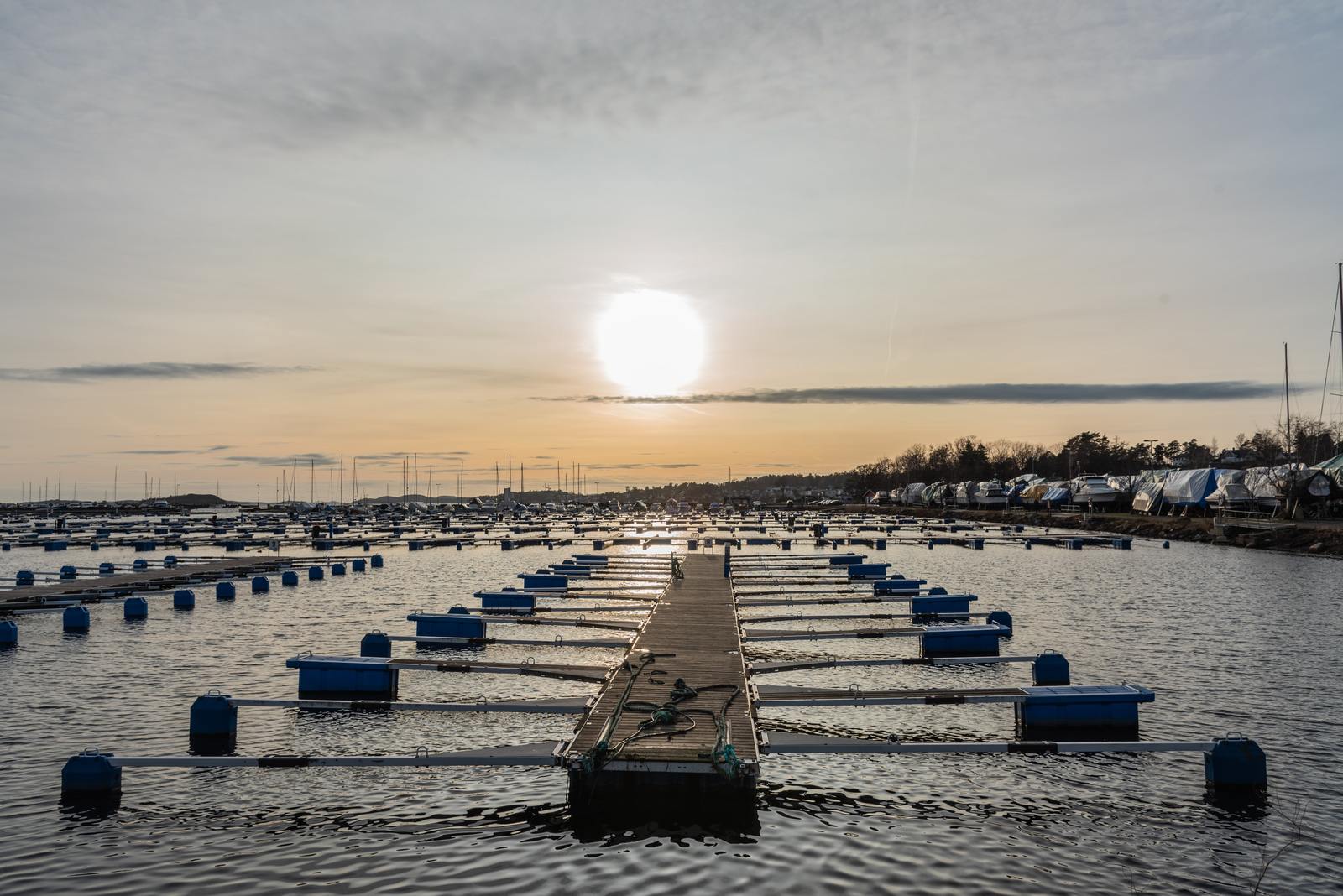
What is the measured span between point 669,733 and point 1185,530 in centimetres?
10756

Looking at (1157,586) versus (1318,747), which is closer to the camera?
(1318,747)

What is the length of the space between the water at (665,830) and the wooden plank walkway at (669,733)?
0.88m

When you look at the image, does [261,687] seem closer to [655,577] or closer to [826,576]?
[655,577]

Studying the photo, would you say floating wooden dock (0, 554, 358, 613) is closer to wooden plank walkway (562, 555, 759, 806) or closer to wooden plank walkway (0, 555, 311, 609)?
wooden plank walkway (0, 555, 311, 609)

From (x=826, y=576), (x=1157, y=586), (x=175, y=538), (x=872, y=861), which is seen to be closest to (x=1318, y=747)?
(x=872, y=861)

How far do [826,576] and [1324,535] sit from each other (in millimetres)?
50808

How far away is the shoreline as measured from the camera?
86.4 m

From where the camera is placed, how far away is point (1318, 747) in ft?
80.1

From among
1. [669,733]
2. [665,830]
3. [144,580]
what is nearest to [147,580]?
[144,580]

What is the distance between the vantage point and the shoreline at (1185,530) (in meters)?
86.4

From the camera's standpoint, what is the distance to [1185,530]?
111 metres

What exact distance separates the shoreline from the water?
58.3m

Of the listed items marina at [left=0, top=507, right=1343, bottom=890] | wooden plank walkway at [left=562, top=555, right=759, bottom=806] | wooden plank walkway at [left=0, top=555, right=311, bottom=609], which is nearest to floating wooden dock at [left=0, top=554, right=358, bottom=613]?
wooden plank walkway at [left=0, top=555, right=311, bottom=609]

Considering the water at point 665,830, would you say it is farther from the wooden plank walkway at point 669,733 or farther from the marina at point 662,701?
the wooden plank walkway at point 669,733
